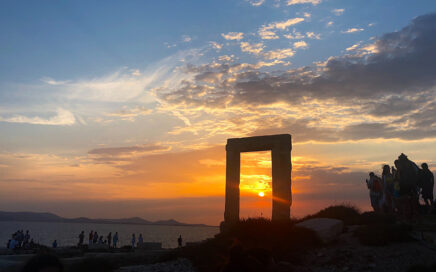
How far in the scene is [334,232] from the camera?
13438 millimetres

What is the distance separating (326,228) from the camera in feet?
43.9

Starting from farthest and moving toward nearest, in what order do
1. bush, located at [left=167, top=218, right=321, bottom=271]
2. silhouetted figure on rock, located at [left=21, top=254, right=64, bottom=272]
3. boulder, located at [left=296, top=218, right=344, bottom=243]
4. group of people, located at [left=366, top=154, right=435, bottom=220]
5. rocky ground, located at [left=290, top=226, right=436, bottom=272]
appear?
group of people, located at [left=366, top=154, right=435, bottom=220] → boulder, located at [left=296, top=218, right=344, bottom=243] → bush, located at [left=167, top=218, right=321, bottom=271] → rocky ground, located at [left=290, top=226, right=436, bottom=272] → silhouetted figure on rock, located at [left=21, top=254, right=64, bottom=272]

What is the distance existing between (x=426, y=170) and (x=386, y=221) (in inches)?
135

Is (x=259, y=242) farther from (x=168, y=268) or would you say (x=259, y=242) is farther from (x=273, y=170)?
(x=273, y=170)

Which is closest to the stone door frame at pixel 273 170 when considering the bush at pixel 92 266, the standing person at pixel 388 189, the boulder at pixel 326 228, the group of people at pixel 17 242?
the boulder at pixel 326 228

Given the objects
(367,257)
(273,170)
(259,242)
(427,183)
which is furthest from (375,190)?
(259,242)

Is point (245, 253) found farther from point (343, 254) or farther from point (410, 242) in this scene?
point (410, 242)

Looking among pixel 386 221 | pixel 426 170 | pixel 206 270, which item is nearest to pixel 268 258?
pixel 206 270

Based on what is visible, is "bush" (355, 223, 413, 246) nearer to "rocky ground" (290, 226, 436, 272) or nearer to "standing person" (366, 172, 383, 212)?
"rocky ground" (290, 226, 436, 272)

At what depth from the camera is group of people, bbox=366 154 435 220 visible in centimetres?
1445

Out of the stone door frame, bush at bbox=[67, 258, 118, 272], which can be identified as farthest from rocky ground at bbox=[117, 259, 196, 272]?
the stone door frame

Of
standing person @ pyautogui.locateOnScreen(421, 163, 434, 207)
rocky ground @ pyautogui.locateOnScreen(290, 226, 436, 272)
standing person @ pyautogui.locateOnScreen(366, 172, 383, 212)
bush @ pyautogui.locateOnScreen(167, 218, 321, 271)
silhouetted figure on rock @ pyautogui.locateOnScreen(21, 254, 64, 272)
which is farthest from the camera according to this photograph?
standing person @ pyautogui.locateOnScreen(366, 172, 383, 212)

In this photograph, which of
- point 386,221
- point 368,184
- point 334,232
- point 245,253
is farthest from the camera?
point 368,184

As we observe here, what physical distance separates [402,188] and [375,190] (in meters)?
2.92
